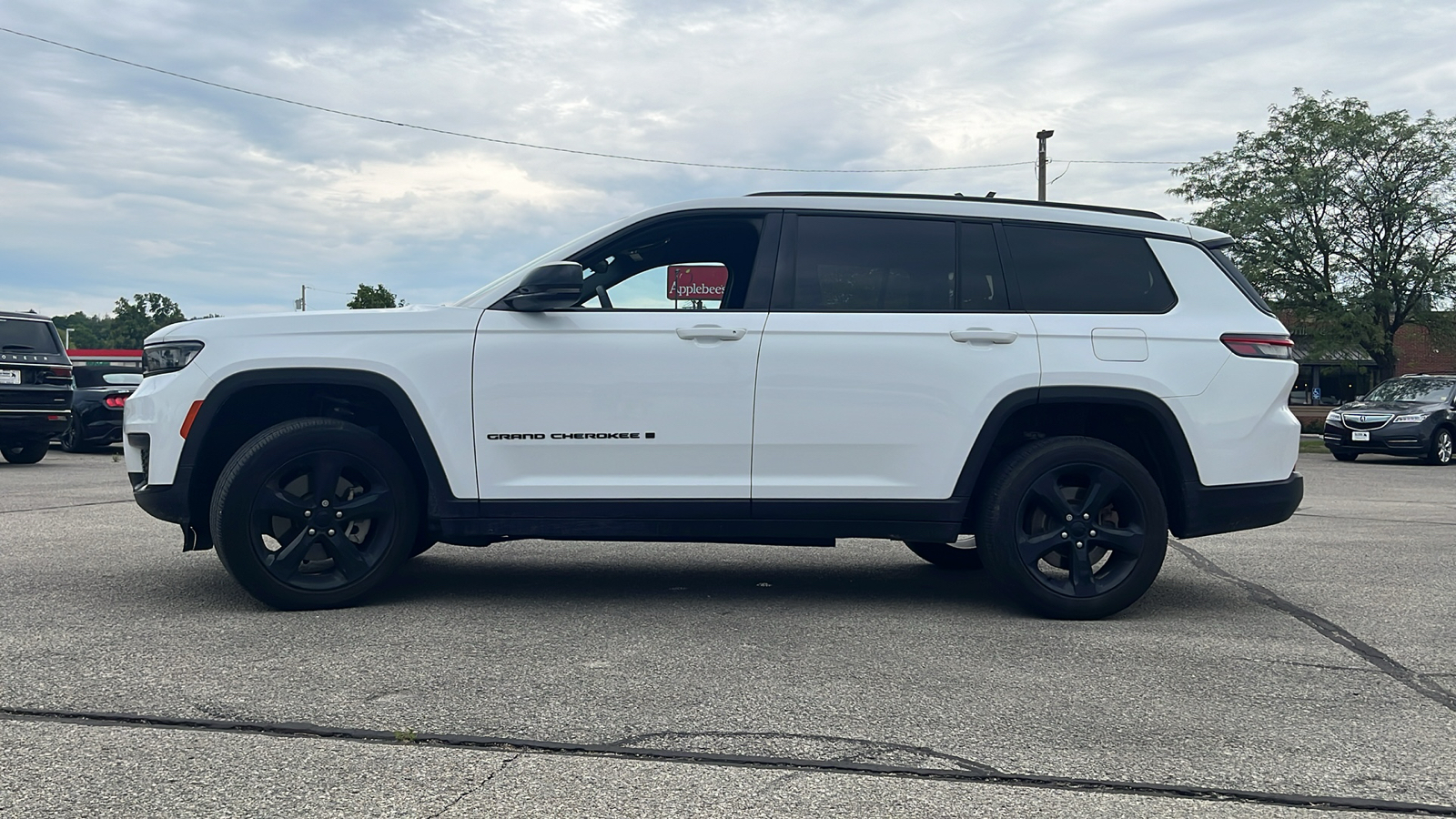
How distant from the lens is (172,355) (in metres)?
5.05

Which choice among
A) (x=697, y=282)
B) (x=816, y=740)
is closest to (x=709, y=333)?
(x=697, y=282)

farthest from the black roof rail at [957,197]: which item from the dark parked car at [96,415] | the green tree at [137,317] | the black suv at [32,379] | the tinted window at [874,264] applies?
the green tree at [137,317]

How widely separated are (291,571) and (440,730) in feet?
6.27

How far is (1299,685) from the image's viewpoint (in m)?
4.00

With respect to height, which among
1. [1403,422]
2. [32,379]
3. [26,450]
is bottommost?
[26,450]

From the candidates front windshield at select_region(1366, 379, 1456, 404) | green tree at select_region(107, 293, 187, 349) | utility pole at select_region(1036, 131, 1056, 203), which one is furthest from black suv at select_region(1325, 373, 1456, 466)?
green tree at select_region(107, 293, 187, 349)

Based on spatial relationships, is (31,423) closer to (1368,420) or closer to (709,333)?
(709,333)

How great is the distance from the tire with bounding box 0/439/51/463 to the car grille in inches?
798

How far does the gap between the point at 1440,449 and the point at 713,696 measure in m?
19.8

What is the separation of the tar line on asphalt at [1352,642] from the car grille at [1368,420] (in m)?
15.3

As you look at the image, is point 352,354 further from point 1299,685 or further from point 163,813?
point 1299,685

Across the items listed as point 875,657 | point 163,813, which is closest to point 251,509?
point 163,813

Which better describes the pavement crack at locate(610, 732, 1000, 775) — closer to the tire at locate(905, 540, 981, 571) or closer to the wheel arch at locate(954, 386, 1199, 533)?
the wheel arch at locate(954, 386, 1199, 533)

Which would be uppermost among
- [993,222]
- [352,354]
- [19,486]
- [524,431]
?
[993,222]
